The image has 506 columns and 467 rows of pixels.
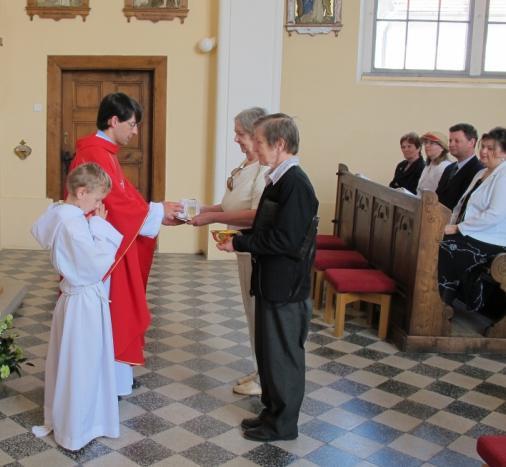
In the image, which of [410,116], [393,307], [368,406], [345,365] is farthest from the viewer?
[410,116]

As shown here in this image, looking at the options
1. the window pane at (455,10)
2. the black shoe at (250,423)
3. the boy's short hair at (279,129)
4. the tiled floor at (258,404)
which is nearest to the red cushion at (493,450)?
the tiled floor at (258,404)

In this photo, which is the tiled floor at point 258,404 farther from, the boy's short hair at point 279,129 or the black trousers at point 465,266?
the boy's short hair at point 279,129

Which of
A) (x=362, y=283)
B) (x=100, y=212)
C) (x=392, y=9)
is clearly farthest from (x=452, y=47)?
(x=100, y=212)

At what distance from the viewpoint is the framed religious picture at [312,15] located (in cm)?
822

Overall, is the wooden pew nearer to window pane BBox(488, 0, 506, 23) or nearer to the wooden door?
the wooden door

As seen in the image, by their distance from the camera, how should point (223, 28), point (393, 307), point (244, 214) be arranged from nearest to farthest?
point (244, 214) < point (393, 307) < point (223, 28)

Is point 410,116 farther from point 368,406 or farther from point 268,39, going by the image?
point 368,406

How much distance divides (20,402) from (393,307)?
285 cm

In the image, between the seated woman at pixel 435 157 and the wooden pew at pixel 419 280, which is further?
the seated woman at pixel 435 157

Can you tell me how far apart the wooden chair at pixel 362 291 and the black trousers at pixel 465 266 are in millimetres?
406

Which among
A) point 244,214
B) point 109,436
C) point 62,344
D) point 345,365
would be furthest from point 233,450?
point 345,365

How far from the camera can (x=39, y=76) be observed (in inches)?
325

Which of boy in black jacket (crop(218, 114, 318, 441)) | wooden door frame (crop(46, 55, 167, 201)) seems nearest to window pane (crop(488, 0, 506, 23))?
wooden door frame (crop(46, 55, 167, 201))

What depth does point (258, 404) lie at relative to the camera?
3871mm
